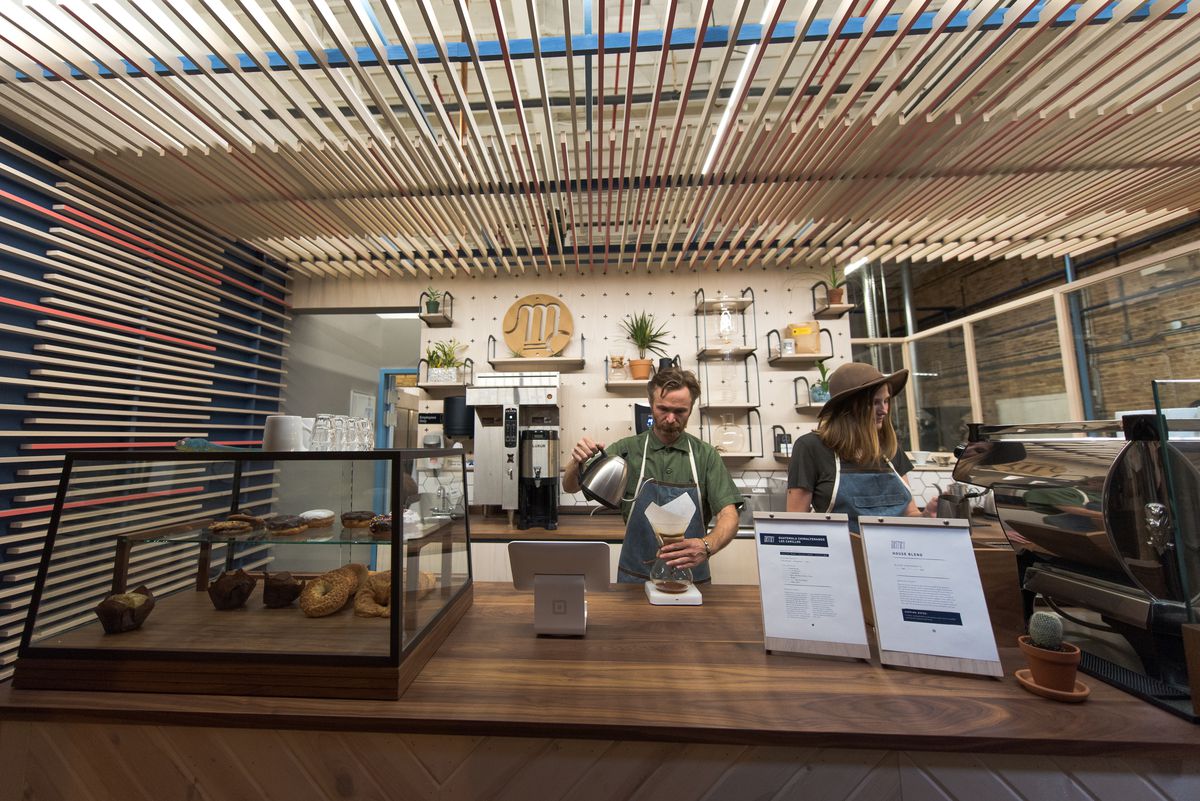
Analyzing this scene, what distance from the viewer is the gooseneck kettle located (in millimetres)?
1559

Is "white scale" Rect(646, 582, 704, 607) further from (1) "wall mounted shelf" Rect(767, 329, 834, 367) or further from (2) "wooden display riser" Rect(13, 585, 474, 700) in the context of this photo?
(1) "wall mounted shelf" Rect(767, 329, 834, 367)

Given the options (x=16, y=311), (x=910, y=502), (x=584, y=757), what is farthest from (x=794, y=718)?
(x=16, y=311)

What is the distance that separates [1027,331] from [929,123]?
2881 mm

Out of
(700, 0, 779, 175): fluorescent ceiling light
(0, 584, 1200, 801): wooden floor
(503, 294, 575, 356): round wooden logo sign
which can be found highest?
(700, 0, 779, 175): fluorescent ceiling light

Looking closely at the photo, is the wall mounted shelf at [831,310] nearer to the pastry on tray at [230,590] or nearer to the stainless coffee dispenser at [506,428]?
the stainless coffee dispenser at [506,428]

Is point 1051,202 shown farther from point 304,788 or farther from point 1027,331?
point 304,788

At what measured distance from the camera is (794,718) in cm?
93

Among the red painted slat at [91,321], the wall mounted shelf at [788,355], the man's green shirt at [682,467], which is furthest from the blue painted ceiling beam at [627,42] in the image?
the wall mounted shelf at [788,355]

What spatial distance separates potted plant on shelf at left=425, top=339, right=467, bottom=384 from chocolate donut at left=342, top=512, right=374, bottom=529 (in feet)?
10.0

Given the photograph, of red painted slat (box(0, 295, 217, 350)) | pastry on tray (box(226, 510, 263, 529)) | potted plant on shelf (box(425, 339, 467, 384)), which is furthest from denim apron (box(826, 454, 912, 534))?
red painted slat (box(0, 295, 217, 350))

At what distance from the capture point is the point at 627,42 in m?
1.98

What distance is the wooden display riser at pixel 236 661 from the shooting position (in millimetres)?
1069

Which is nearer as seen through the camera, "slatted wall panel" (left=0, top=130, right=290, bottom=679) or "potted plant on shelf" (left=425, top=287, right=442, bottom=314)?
"slatted wall panel" (left=0, top=130, right=290, bottom=679)

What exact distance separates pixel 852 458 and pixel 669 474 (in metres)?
0.84
